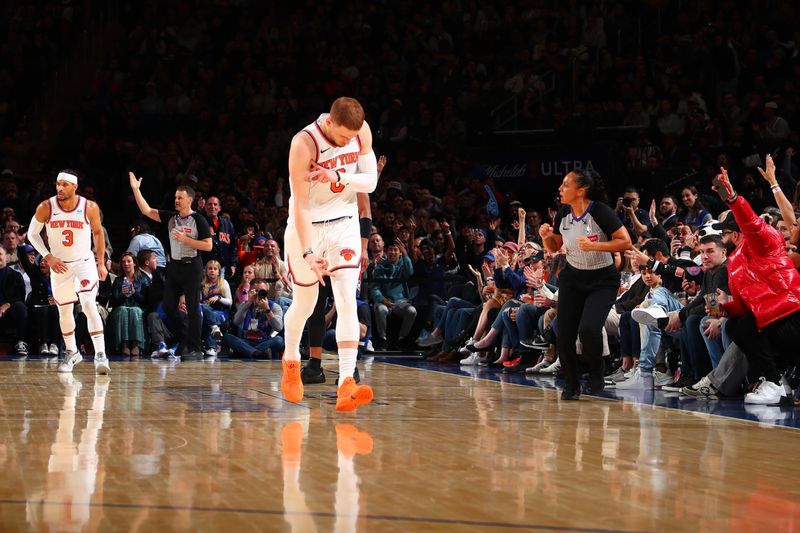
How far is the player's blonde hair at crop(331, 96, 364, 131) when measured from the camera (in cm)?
646

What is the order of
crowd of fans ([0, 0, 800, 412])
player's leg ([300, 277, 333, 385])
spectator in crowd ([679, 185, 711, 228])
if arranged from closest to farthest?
1. player's leg ([300, 277, 333, 385])
2. crowd of fans ([0, 0, 800, 412])
3. spectator in crowd ([679, 185, 711, 228])

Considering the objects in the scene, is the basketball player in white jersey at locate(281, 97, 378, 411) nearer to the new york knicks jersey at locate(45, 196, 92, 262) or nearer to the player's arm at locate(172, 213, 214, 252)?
the new york knicks jersey at locate(45, 196, 92, 262)

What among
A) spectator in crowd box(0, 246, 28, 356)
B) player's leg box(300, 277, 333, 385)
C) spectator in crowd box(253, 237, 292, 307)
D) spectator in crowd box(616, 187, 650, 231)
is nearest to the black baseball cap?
spectator in crowd box(616, 187, 650, 231)

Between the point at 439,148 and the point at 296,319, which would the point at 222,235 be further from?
the point at 296,319

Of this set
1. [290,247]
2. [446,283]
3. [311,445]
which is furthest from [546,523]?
[446,283]

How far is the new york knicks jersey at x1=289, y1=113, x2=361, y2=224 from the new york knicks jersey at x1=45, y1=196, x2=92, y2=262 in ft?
A: 14.0

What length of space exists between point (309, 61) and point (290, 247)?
13810 mm

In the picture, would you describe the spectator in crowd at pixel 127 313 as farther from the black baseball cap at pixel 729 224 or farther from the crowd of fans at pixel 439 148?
the black baseball cap at pixel 729 224

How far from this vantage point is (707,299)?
27.0ft

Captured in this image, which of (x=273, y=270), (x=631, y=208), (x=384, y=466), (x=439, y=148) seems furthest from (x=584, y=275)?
(x=439, y=148)

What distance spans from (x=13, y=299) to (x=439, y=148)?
291 inches

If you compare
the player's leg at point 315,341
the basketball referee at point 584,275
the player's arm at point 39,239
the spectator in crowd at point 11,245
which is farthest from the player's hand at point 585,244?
the spectator in crowd at point 11,245

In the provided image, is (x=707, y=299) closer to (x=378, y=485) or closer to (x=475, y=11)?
(x=378, y=485)

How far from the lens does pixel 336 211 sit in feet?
22.4
